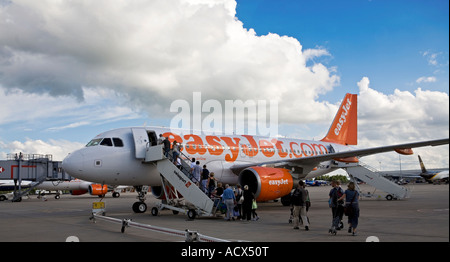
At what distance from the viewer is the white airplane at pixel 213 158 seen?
15852 mm

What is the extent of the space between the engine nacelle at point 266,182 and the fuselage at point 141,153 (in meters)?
2.57

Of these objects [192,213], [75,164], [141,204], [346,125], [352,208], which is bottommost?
[141,204]

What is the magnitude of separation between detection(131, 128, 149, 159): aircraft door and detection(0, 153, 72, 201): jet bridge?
2134cm

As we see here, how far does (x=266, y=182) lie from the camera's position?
1603cm

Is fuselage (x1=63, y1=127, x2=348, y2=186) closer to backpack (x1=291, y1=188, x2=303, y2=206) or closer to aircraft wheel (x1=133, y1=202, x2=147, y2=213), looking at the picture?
aircraft wheel (x1=133, y1=202, x2=147, y2=213)

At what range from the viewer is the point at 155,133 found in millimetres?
17656

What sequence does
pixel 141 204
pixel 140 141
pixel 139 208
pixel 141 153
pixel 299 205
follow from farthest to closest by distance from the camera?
pixel 141 204, pixel 139 208, pixel 140 141, pixel 141 153, pixel 299 205

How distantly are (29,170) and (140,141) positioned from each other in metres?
22.4

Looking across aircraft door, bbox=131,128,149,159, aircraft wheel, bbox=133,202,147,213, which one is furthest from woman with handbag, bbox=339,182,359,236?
aircraft wheel, bbox=133,202,147,213

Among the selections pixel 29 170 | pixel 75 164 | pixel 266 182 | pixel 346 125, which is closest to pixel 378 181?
pixel 346 125

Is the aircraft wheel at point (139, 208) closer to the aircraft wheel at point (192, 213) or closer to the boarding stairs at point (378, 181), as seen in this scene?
the aircraft wheel at point (192, 213)

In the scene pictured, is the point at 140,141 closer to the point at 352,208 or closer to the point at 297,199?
the point at 297,199

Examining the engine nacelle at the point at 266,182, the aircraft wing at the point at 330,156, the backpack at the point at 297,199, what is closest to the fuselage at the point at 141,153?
the aircraft wing at the point at 330,156
